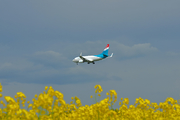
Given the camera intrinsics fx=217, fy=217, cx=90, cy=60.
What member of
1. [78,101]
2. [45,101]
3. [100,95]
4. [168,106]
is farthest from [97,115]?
[168,106]

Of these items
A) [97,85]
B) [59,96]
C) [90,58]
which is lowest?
[59,96]

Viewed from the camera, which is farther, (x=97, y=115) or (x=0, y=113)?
(x=97, y=115)

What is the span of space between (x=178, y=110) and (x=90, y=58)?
47.1m

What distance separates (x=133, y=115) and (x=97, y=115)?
1.22 m

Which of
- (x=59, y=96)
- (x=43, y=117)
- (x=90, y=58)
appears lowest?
(x=43, y=117)

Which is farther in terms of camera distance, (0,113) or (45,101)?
(0,113)

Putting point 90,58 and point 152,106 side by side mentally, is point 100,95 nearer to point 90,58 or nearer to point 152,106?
point 152,106

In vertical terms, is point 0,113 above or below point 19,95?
below

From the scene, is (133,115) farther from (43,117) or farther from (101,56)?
(101,56)

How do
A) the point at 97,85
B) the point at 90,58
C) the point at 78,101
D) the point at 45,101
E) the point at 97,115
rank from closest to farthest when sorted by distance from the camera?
the point at 45,101, the point at 97,115, the point at 97,85, the point at 78,101, the point at 90,58

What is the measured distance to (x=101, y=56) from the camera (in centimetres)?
Answer: 5625

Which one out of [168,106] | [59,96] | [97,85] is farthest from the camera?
[168,106]

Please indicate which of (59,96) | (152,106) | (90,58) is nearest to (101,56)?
(90,58)

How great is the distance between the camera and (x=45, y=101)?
4.25m
